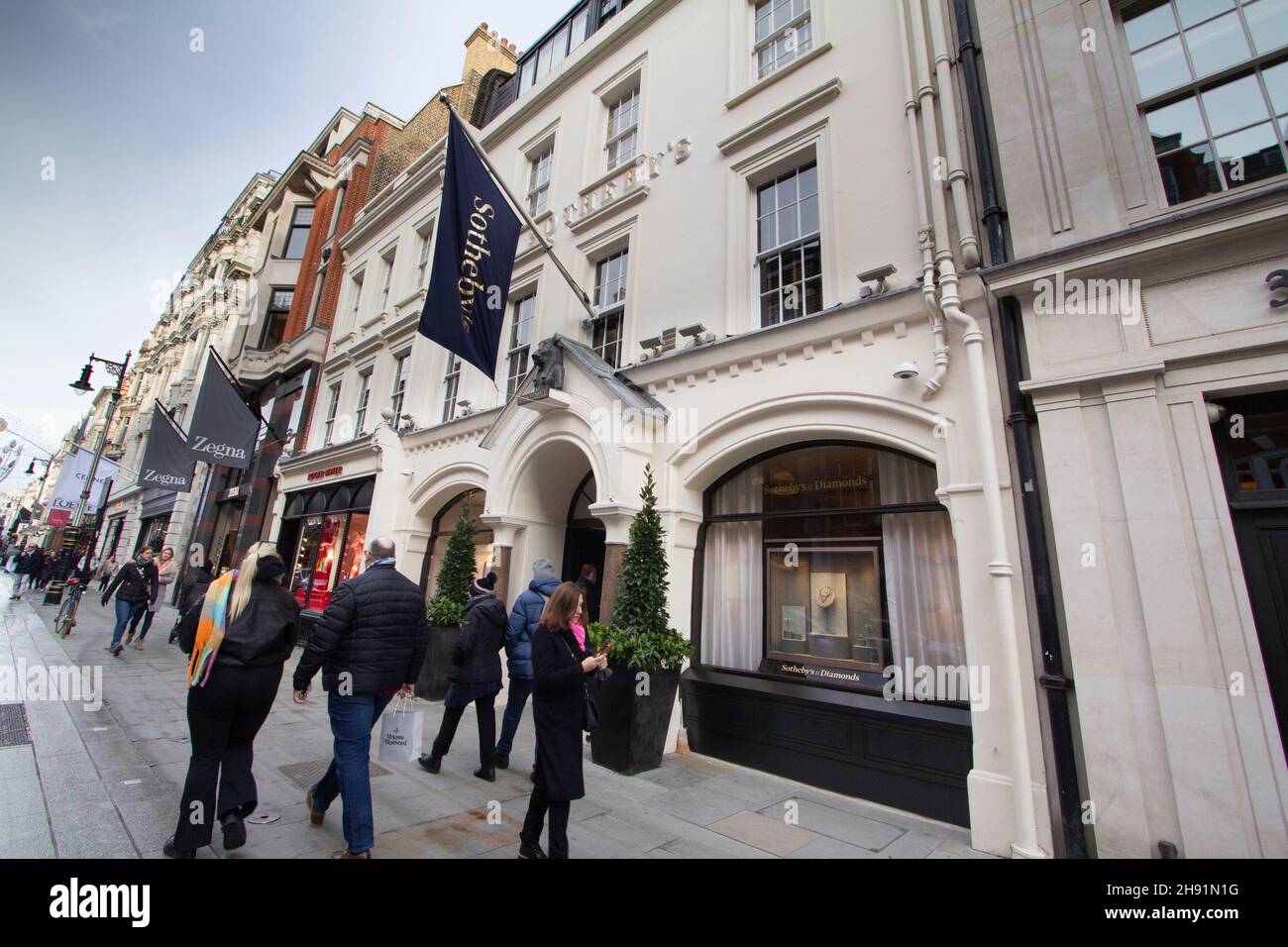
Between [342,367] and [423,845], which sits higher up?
[342,367]

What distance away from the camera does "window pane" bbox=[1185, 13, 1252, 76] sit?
4.78 metres

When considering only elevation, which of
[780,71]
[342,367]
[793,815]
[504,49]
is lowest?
[793,815]

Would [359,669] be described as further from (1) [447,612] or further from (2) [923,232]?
(2) [923,232]

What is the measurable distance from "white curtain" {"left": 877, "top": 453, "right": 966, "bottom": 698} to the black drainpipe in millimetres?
882

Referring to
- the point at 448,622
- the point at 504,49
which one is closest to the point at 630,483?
the point at 448,622

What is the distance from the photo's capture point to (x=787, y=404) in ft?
20.7

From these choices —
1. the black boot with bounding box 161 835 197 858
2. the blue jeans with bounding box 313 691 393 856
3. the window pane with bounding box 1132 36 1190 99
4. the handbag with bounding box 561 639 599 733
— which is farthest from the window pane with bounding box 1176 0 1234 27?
the black boot with bounding box 161 835 197 858

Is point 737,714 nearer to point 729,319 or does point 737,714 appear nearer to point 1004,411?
point 1004,411

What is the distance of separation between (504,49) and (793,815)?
834 inches

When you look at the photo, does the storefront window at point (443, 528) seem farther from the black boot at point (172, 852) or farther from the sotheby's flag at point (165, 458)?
the sotheby's flag at point (165, 458)

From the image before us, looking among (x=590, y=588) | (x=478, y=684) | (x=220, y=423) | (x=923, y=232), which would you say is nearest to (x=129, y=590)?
(x=220, y=423)
